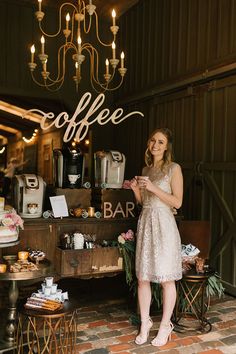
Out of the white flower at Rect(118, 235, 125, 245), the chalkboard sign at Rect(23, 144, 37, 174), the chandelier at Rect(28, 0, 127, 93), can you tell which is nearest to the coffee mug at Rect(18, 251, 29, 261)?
the white flower at Rect(118, 235, 125, 245)

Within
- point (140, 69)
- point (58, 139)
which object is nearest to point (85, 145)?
point (58, 139)

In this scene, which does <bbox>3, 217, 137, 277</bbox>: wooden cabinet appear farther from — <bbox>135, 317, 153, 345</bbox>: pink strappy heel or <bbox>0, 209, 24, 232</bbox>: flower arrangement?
<bbox>135, 317, 153, 345</bbox>: pink strappy heel

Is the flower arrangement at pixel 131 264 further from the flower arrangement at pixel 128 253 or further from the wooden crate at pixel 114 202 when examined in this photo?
the wooden crate at pixel 114 202

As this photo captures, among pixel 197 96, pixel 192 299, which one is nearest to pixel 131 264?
pixel 192 299

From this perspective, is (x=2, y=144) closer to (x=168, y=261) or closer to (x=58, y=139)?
(x=58, y=139)

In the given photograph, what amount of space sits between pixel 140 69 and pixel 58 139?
9.77 ft

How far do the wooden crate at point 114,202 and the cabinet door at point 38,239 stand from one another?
1.93ft

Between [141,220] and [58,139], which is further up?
[58,139]

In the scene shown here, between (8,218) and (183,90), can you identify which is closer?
(8,218)

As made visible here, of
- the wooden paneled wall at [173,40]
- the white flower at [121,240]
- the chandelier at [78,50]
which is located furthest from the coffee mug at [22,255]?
the wooden paneled wall at [173,40]

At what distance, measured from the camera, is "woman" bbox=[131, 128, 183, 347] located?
10.0 feet

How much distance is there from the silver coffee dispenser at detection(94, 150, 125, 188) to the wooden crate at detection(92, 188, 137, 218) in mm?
73

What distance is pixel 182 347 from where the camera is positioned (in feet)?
9.99

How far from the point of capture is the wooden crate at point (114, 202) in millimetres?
3727
